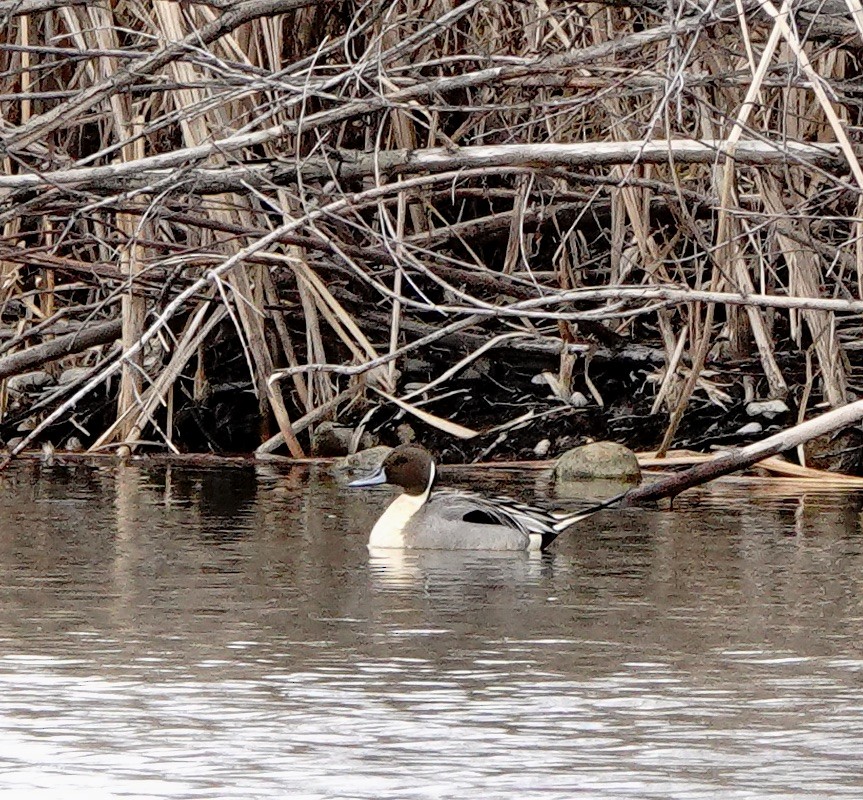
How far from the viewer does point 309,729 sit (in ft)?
12.2

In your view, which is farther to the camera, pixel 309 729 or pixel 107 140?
pixel 107 140

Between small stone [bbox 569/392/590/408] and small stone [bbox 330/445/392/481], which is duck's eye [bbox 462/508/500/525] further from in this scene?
small stone [bbox 569/392/590/408]

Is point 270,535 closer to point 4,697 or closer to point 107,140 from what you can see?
point 4,697

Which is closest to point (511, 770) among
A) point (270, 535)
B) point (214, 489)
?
point (270, 535)

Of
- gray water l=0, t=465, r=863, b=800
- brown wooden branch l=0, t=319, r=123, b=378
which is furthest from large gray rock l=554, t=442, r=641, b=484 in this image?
brown wooden branch l=0, t=319, r=123, b=378

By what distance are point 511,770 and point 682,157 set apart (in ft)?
12.0

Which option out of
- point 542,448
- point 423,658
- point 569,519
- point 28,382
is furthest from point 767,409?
point 423,658

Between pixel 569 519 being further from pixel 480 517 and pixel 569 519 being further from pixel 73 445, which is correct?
pixel 73 445

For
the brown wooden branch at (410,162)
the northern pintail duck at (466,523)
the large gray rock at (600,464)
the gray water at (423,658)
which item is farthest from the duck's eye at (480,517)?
the large gray rock at (600,464)

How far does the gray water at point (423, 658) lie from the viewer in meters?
3.41

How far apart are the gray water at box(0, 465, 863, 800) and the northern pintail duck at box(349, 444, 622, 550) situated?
0.35 ft

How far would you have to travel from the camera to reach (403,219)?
27.5 feet

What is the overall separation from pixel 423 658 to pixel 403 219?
13.7ft

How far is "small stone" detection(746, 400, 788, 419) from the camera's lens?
846 cm
